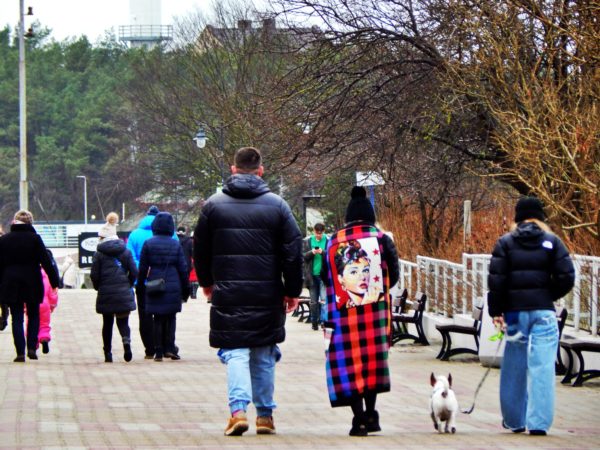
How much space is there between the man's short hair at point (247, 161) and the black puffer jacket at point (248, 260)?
0.21ft

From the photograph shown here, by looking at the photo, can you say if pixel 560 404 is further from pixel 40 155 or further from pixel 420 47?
pixel 40 155

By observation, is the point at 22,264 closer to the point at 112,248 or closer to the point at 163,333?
the point at 112,248

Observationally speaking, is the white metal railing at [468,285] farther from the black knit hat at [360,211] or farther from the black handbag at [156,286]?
the black knit hat at [360,211]

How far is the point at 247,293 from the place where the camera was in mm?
9570

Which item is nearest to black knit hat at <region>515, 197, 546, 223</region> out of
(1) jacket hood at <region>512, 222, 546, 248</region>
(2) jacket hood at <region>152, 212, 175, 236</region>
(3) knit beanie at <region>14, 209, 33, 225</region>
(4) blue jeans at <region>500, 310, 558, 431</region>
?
(1) jacket hood at <region>512, 222, 546, 248</region>

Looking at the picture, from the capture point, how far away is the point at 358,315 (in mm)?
9945

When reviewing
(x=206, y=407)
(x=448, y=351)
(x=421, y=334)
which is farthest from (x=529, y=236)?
(x=421, y=334)

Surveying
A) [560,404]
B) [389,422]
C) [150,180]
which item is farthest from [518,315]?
[150,180]

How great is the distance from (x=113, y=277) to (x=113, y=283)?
0.08 m

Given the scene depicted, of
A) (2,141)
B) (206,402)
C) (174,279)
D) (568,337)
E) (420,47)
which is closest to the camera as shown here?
(206,402)

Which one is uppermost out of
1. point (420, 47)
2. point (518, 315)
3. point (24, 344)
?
point (420, 47)

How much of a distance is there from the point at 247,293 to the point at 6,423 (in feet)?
6.47

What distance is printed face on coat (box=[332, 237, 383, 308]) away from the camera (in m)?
9.93

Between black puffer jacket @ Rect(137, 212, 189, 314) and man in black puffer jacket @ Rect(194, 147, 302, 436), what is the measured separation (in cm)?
675
